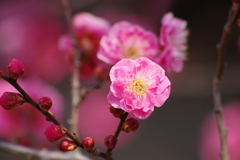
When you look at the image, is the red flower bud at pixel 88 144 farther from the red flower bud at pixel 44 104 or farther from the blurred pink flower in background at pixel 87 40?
the blurred pink flower in background at pixel 87 40

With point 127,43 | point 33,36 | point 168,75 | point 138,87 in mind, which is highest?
point 168,75

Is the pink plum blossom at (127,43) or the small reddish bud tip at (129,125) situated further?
the pink plum blossom at (127,43)

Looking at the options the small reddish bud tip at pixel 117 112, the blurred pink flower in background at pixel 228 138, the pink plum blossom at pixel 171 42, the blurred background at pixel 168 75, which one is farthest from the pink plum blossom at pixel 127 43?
the blurred background at pixel 168 75

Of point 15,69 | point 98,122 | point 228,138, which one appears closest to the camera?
point 15,69

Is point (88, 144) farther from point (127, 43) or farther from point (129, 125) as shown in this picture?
point (127, 43)

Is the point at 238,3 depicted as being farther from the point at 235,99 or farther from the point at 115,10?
the point at 115,10

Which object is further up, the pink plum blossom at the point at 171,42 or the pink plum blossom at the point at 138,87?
the pink plum blossom at the point at 171,42

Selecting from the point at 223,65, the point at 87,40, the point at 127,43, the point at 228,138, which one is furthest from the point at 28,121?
the point at 228,138

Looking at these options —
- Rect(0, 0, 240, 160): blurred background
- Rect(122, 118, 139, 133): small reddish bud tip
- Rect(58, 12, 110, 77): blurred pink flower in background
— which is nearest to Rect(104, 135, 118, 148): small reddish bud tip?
Rect(122, 118, 139, 133): small reddish bud tip
